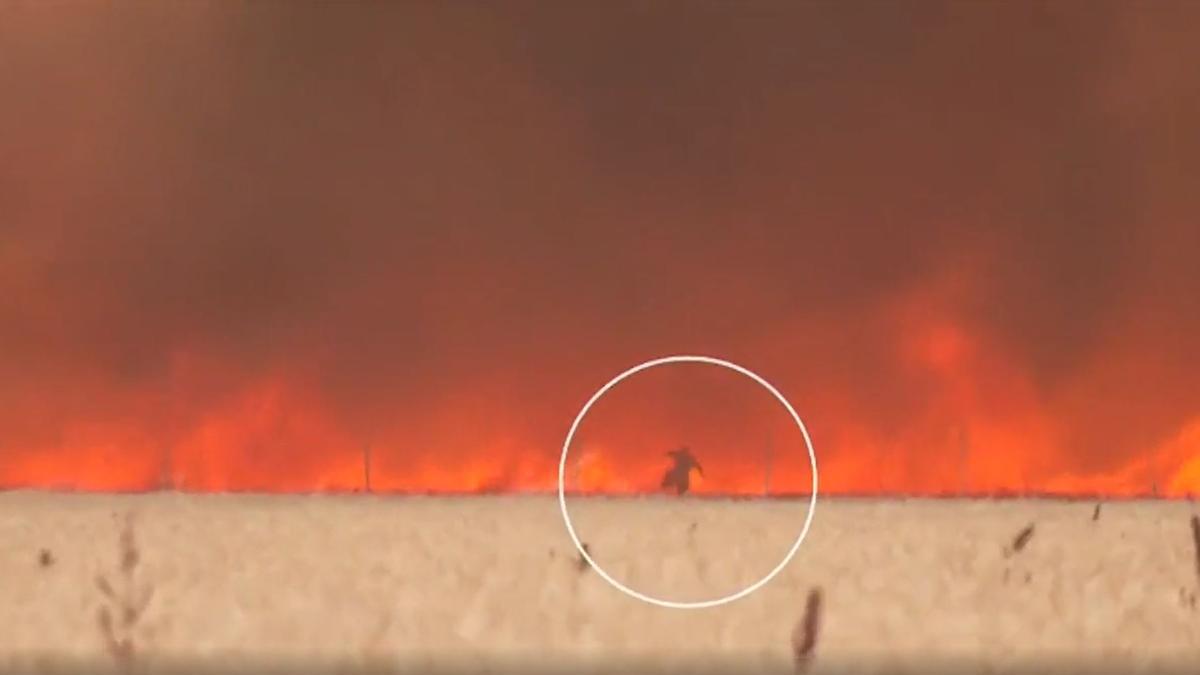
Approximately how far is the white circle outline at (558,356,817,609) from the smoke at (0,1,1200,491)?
0.01 metres

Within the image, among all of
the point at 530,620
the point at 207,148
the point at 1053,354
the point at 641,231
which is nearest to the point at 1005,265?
the point at 1053,354

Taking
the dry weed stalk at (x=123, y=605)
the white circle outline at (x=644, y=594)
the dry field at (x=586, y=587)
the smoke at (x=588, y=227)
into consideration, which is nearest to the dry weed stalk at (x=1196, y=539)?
the dry field at (x=586, y=587)

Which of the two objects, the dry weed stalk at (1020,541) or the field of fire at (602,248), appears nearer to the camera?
the dry weed stalk at (1020,541)

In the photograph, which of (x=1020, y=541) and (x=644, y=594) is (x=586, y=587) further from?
(x=1020, y=541)

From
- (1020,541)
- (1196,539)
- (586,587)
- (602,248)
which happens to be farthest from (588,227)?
(1196,539)

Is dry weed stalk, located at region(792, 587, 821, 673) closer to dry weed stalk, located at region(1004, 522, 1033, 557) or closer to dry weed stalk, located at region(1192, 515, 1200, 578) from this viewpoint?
dry weed stalk, located at region(1004, 522, 1033, 557)

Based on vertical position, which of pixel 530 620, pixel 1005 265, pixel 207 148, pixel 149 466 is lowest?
pixel 530 620

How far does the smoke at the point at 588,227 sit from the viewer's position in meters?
1.09

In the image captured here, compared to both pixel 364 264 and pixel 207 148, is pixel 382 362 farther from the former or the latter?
A: pixel 207 148

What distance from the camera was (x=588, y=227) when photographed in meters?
1.12

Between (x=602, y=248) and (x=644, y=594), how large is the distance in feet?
1.05

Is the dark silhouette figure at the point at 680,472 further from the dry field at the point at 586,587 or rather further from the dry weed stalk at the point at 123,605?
the dry weed stalk at the point at 123,605

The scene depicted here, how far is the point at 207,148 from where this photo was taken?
1107 millimetres

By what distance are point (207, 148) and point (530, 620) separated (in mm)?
501
